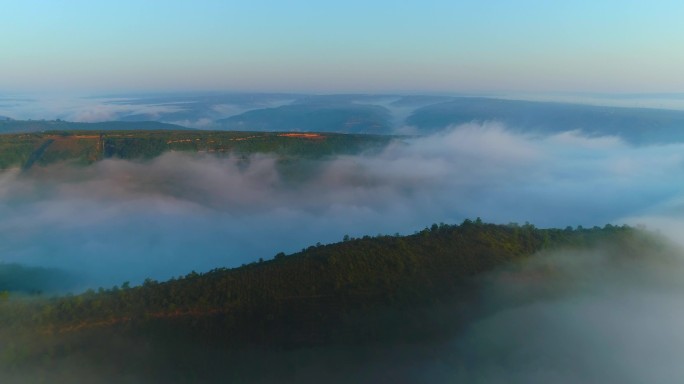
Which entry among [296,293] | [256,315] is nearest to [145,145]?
[296,293]

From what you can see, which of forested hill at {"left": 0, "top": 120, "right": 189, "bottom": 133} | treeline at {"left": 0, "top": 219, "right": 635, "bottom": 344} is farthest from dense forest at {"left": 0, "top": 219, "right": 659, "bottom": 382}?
forested hill at {"left": 0, "top": 120, "right": 189, "bottom": 133}

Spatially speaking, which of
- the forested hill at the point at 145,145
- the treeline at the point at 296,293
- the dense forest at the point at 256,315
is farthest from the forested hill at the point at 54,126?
the treeline at the point at 296,293

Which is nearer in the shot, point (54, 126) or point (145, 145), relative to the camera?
point (145, 145)

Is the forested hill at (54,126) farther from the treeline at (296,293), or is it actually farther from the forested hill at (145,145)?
the treeline at (296,293)

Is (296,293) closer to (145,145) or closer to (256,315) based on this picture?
(256,315)

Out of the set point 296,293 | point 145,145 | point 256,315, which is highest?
point 145,145

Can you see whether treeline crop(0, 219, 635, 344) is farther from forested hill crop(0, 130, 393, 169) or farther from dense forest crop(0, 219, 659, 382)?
forested hill crop(0, 130, 393, 169)
